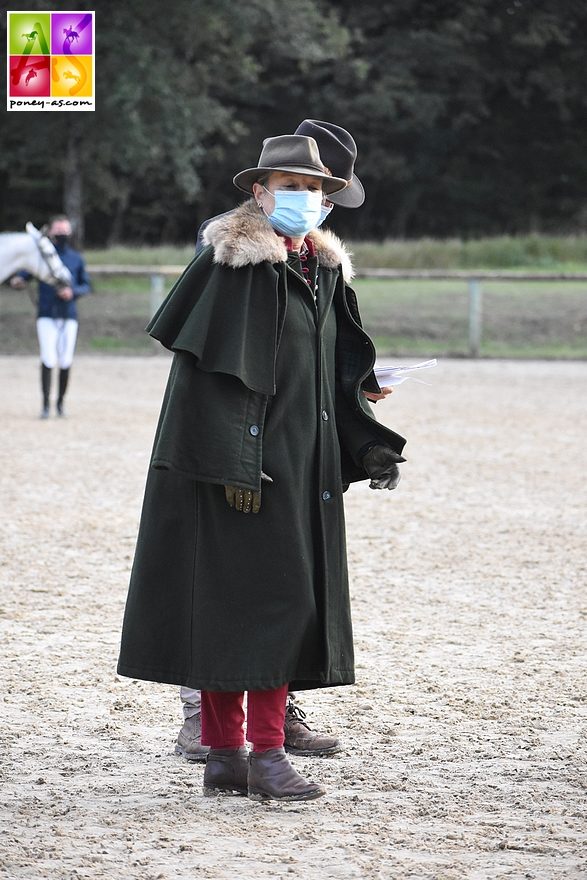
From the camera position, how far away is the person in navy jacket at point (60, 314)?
1288 cm

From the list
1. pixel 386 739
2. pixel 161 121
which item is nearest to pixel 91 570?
pixel 386 739

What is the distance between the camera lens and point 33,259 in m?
12.6

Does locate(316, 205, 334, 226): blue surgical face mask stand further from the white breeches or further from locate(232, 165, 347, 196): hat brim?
the white breeches

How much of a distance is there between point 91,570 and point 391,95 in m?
38.1

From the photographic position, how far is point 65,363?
13.0 m

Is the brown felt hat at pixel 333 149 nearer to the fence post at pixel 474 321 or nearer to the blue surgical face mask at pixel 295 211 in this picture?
the blue surgical face mask at pixel 295 211

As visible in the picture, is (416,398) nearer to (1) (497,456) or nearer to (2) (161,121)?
(1) (497,456)

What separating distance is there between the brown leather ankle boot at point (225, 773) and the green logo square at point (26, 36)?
466cm

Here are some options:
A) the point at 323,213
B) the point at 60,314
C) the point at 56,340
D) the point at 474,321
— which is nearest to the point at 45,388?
the point at 56,340

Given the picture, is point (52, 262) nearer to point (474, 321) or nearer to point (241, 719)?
point (474, 321)

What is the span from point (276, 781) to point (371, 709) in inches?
37.6

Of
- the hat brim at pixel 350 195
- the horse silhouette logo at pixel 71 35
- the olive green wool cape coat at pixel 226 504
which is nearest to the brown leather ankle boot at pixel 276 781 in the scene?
the olive green wool cape coat at pixel 226 504

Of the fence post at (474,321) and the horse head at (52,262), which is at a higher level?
the horse head at (52,262)

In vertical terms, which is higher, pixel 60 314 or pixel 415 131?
pixel 415 131
